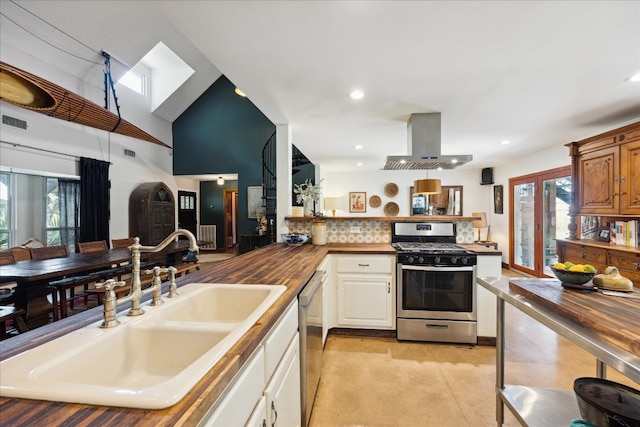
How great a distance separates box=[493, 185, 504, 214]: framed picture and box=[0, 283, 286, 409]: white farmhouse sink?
6.58m

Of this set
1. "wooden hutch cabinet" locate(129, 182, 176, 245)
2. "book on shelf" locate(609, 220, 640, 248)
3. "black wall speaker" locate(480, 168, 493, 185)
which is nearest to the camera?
"book on shelf" locate(609, 220, 640, 248)

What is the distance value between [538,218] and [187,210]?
26.1ft

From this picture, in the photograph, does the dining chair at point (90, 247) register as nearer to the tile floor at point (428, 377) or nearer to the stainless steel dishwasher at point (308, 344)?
the tile floor at point (428, 377)

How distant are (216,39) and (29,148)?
4.01 m

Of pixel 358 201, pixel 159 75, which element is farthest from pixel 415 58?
pixel 159 75

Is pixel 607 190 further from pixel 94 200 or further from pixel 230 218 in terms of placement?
pixel 230 218

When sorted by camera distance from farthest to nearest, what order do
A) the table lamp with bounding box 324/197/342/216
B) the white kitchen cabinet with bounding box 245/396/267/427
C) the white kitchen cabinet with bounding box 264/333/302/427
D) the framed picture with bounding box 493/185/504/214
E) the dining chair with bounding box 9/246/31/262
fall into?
the table lamp with bounding box 324/197/342/216
the framed picture with bounding box 493/185/504/214
the dining chair with bounding box 9/246/31/262
the white kitchen cabinet with bounding box 264/333/302/427
the white kitchen cabinet with bounding box 245/396/267/427

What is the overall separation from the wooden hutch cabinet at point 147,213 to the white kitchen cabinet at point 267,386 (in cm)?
545

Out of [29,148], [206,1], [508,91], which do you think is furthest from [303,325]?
[29,148]

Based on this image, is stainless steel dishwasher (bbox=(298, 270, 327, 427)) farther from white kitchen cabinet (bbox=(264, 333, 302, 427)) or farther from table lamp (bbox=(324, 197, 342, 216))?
table lamp (bbox=(324, 197, 342, 216))

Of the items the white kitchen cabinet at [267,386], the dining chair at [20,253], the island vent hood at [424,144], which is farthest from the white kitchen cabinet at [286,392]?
the dining chair at [20,253]

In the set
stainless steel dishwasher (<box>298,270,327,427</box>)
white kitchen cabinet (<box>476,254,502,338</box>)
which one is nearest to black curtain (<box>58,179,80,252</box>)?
stainless steel dishwasher (<box>298,270,327,427</box>)

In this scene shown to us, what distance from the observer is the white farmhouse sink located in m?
Result: 0.57

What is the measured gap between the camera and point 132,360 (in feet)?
2.97
